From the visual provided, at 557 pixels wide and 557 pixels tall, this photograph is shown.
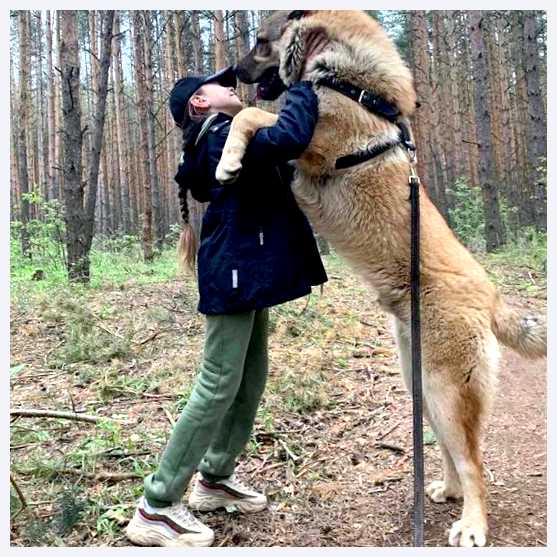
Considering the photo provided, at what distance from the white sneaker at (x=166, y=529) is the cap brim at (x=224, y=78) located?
212 centimetres

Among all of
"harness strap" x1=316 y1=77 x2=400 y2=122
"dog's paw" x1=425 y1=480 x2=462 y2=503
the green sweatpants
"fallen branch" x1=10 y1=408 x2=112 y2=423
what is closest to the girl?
the green sweatpants

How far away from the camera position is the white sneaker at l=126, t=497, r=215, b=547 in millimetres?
2574

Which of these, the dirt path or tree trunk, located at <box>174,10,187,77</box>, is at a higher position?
tree trunk, located at <box>174,10,187,77</box>

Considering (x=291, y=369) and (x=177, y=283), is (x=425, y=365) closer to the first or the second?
(x=291, y=369)

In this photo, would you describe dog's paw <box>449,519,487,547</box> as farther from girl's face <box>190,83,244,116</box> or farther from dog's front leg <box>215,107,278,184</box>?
girl's face <box>190,83,244,116</box>

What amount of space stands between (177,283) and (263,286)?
22.3 ft

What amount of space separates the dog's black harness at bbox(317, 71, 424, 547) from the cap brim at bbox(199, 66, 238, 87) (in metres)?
0.47

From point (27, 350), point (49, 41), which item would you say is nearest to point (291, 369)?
point (27, 350)

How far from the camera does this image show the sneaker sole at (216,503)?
2.96m

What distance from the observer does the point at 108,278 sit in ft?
32.9

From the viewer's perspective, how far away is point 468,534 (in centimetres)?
260

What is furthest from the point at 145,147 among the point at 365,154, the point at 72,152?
the point at 365,154

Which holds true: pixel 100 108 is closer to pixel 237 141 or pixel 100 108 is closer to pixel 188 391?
pixel 188 391

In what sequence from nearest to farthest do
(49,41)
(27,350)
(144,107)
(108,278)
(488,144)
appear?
(27,350)
(108,278)
(488,144)
(144,107)
(49,41)
